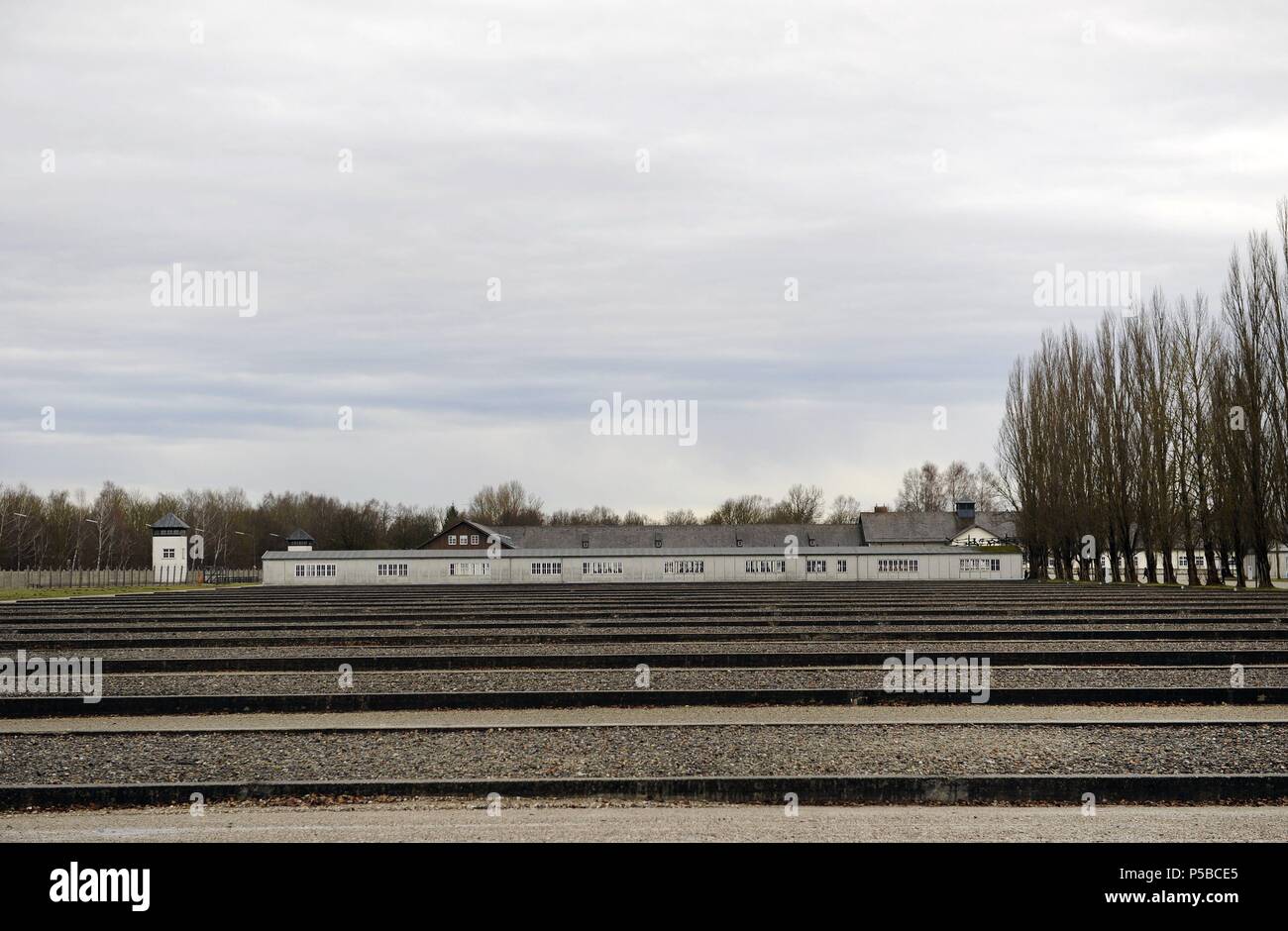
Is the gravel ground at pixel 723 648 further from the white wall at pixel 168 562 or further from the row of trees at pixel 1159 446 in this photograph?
the white wall at pixel 168 562

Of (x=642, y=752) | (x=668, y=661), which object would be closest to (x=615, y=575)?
(x=668, y=661)

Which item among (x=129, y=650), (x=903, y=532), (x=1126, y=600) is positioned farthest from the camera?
(x=903, y=532)

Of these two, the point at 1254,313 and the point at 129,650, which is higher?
the point at 1254,313

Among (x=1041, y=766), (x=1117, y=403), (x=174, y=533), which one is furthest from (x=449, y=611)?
(x=174, y=533)

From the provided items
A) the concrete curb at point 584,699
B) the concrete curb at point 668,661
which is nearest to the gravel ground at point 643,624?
the concrete curb at point 668,661

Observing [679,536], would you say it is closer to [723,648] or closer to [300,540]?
[300,540]

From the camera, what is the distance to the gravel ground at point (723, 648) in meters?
21.0

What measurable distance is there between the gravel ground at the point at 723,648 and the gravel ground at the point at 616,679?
6.09ft

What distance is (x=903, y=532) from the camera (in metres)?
90.1

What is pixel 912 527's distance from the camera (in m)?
90.6

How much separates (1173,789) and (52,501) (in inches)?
4497
